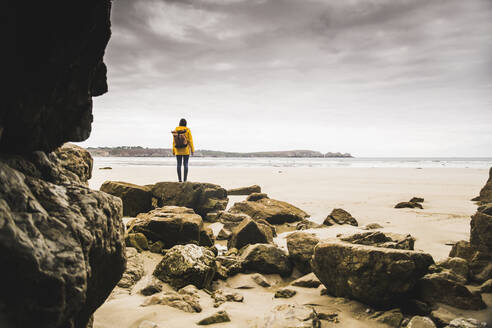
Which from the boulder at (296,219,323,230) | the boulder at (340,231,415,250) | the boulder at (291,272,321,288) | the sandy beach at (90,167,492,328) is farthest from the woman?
the boulder at (340,231,415,250)

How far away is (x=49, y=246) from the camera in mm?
1549

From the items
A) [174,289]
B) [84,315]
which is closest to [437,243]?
[174,289]

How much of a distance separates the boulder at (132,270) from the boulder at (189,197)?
385cm

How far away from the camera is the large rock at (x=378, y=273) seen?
3.22 meters

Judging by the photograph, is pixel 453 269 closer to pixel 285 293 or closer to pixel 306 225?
pixel 285 293

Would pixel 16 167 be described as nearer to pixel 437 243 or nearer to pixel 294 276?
pixel 294 276

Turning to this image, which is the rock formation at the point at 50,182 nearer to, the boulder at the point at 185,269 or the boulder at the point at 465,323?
the boulder at the point at 185,269

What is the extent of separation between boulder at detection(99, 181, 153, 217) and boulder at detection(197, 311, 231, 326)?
5.83 meters

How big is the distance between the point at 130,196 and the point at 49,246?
698 centimetres

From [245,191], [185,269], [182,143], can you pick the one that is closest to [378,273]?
[185,269]

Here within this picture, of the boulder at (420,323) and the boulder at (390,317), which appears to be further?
the boulder at (390,317)

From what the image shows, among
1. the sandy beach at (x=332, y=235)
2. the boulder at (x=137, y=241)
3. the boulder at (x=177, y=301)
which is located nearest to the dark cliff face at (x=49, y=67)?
the sandy beach at (x=332, y=235)

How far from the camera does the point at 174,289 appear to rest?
3.80 metres

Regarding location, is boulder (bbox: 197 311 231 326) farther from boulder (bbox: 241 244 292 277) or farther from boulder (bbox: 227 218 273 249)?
boulder (bbox: 227 218 273 249)
